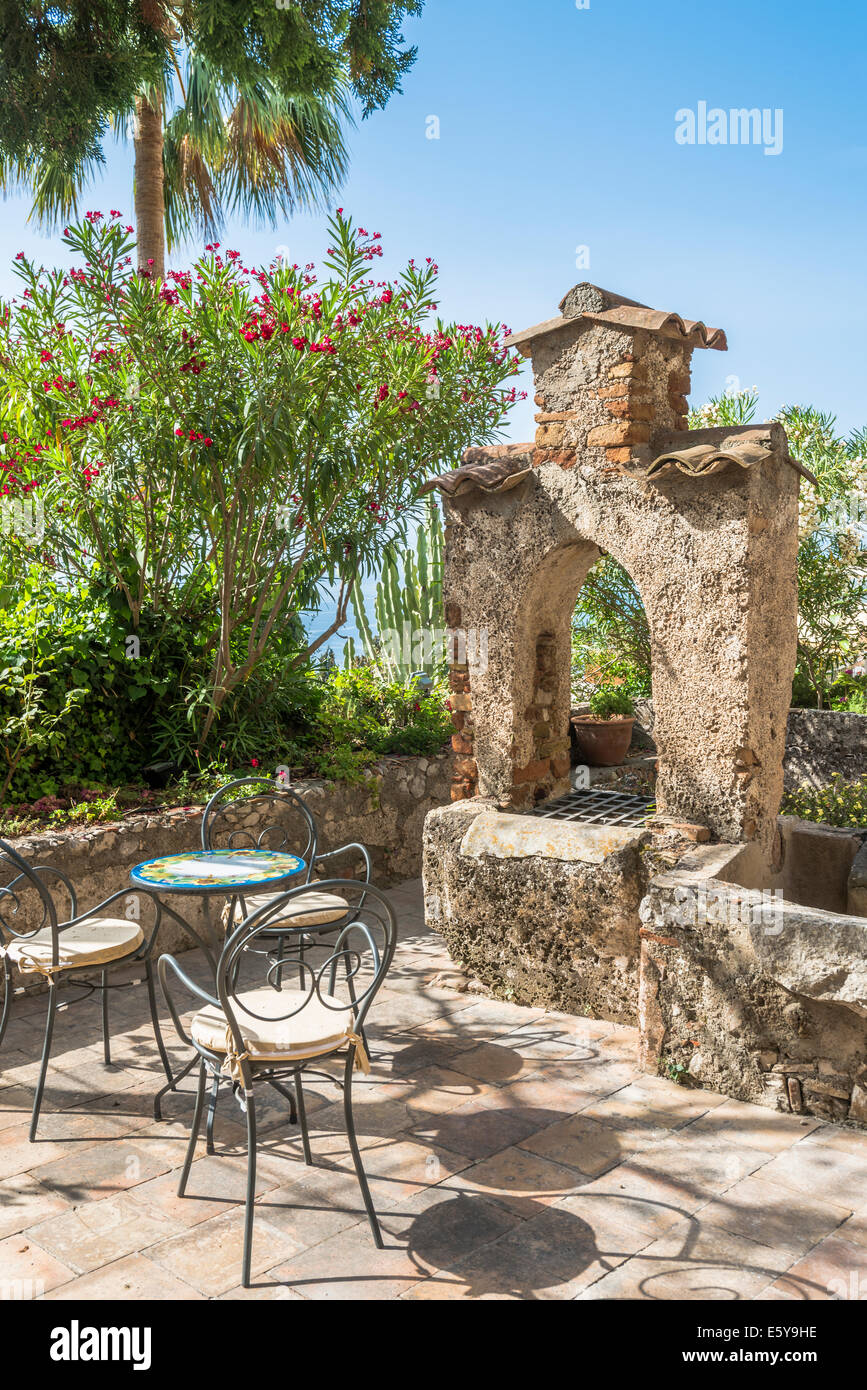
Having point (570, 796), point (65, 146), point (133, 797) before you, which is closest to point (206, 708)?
point (133, 797)

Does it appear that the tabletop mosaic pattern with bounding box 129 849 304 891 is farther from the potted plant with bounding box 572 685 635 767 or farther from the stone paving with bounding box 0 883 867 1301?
the potted plant with bounding box 572 685 635 767

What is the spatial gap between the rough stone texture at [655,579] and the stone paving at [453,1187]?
128 cm

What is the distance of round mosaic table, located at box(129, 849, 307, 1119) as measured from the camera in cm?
349

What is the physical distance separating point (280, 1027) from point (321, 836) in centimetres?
331

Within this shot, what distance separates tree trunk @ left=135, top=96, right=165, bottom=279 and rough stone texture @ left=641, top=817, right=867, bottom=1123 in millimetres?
7560

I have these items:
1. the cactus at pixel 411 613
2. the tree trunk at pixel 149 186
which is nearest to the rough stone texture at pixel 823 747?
the cactus at pixel 411 613

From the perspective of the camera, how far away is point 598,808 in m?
5.17


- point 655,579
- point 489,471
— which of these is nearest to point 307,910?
point 655,579

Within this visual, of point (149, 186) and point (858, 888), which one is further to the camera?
point (149, 186)

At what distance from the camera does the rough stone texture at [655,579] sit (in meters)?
4.26

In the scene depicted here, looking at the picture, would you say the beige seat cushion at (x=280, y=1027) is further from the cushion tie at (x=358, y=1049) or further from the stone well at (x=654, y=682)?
the stone well at (x=654, y=682)

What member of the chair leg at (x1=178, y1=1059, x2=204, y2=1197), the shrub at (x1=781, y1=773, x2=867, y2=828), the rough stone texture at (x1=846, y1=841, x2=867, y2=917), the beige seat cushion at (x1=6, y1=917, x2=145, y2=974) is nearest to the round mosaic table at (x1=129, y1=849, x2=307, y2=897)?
the beige seat cushion at (x1=6, y1=917, x2=145, y2=974)
